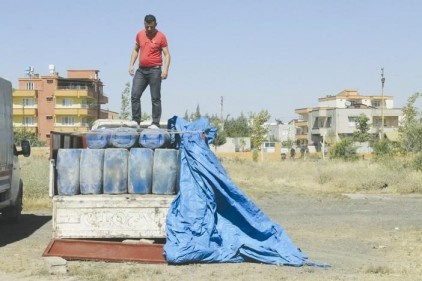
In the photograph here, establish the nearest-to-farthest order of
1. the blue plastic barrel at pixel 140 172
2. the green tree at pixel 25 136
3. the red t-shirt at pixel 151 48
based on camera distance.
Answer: the blue plastic barrel at pixel 140 172 → the red t-shirt at pixel 151 48 → the green tree at pixel 25 136

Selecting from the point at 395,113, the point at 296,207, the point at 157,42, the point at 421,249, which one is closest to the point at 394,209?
the point at 296,207

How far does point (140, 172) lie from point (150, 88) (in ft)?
7.04

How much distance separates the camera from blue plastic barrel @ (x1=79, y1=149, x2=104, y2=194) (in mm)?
10328

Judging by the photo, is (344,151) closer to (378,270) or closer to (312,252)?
(312,252)

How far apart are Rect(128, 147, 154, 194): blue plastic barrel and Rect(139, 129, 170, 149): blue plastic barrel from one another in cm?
29

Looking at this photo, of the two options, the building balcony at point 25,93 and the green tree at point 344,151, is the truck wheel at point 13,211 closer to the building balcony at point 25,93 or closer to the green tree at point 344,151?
the green tree at point 344,151

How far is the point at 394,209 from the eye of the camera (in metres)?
20.6

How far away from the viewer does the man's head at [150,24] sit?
11609 mm

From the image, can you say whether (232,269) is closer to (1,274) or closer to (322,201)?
(1,274)

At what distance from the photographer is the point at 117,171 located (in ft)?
34.0

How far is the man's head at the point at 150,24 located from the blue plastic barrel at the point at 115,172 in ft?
8.04

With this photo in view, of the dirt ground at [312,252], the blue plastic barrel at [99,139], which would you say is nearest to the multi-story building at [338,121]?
the dirt ground at [312,252]

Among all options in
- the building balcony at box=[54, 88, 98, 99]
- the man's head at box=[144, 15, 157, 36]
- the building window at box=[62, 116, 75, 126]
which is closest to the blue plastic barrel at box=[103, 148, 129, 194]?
the man's head at box=[144, 15, 157, 36]

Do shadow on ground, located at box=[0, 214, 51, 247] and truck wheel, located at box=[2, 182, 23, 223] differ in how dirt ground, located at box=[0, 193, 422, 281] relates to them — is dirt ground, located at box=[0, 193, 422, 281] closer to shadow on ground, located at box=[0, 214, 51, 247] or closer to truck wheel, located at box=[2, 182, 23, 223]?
shadow on ground, located at box=[0, 214, 51, 247]
